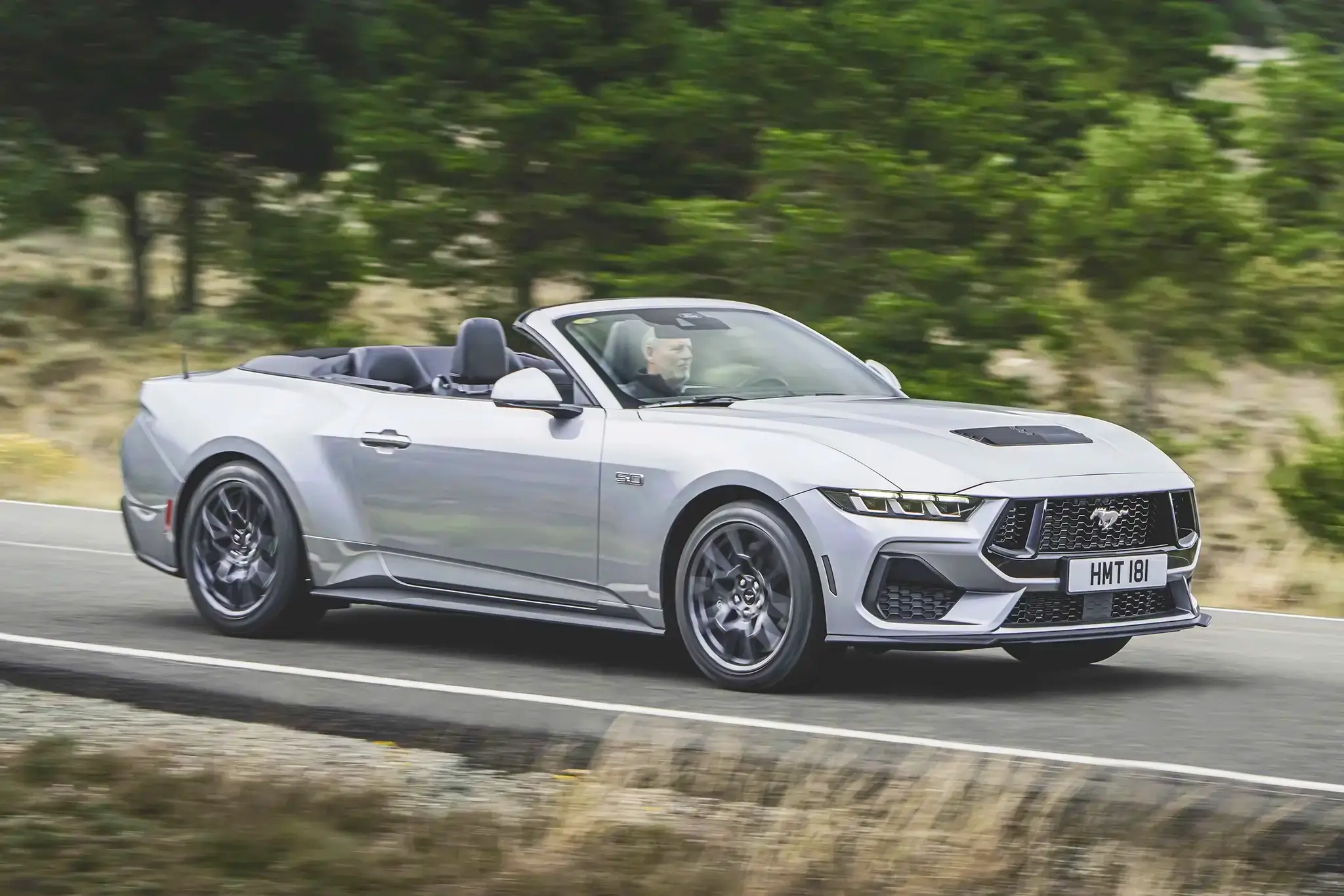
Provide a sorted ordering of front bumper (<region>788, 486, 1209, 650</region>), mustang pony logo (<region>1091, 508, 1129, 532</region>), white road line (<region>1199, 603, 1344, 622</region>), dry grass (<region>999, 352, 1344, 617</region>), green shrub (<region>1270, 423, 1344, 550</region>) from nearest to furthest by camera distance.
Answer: front bumper (<region>788, 486, 1209, 650</region>), mustang pony logo (<region>1091, 508, 1129, 532</region>), white road line (<region>1199, 603, 1344, 622</region>), dry grass (<region>999, 352, 1344, 617</region>), green shrub (<region>1270, 423, 1344, 550</region>)

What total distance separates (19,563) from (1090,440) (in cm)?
682

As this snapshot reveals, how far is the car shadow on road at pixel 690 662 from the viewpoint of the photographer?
833 cm

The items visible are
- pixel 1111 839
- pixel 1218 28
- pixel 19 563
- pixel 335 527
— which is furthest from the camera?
pixel 1218 28

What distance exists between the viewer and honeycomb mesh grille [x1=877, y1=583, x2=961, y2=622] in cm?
764

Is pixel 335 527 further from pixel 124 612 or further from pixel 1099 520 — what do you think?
pixel 1099 520

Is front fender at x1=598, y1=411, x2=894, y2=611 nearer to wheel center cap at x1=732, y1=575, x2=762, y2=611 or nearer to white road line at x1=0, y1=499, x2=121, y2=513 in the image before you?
wheel center cap at x1=732, y1=575, x2=762, y2=611

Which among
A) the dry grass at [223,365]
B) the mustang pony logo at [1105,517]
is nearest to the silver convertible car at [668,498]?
the mustang pony logo at [1105,517]

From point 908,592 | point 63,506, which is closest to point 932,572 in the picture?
point 908,592

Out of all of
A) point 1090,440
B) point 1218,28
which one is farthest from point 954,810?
point 1218,28

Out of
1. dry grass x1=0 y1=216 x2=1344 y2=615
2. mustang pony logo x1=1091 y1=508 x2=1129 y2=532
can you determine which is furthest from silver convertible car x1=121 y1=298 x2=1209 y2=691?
dry grass x1=0 y1=216 x2=1344 y2=615

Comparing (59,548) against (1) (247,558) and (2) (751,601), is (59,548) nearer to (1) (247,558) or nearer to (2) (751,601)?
(1) (247,558)

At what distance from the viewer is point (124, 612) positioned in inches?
416

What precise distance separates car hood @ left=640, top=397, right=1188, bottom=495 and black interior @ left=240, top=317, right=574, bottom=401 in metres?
0.95

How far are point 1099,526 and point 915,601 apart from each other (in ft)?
2.43
